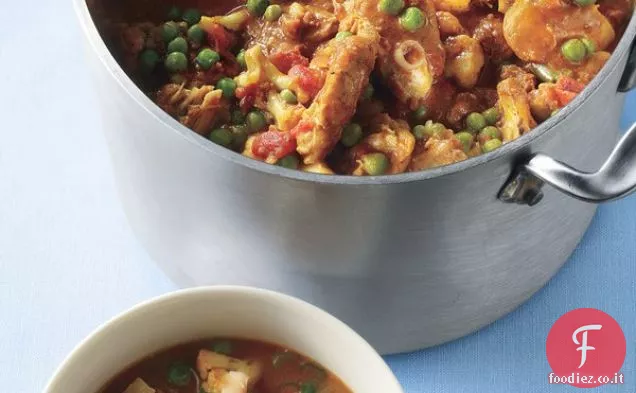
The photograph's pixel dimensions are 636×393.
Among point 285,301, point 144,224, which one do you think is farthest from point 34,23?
point 285,301

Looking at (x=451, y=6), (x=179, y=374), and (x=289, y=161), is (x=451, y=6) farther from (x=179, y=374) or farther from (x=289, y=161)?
(x=179, y=374)

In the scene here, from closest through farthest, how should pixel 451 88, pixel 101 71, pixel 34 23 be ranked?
pixel 101 71 → pixel 451 88 → pixel 34 23

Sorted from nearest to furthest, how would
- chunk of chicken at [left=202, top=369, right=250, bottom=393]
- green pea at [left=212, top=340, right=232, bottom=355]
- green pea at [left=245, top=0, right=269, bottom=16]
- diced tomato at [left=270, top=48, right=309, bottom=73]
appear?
chunk of chicken at [left=202, top=369, right=250, bottom=393]
green pea at [left=212, top=340, right=232, bottom=355]
diced tomato at [left=270, top=48, right=309, bottom=73]
green pea at [left=245, top=0, right=269, bottom=16]

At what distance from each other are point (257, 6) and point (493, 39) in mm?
593

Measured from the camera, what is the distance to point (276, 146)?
236 centimetres

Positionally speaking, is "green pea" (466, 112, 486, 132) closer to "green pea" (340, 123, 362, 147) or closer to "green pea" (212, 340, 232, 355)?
"green pea" (340, 123, 362, 147)

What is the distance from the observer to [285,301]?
2.08 metres

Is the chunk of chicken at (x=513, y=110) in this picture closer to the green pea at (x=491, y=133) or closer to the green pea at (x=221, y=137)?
the green pea at (x=491, y=133)

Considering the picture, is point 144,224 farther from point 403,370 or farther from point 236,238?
point 403,370

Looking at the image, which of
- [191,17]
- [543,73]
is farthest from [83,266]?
[543,73]

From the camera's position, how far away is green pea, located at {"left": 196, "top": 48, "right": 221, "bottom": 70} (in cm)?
256

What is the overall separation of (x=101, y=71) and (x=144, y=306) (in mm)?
496

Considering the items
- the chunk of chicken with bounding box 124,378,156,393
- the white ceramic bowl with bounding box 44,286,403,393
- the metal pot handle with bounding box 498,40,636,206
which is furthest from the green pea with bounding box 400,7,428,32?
the chunk of chicken with bounding box 124,378,156,393

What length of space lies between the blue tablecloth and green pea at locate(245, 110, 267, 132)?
60cm
